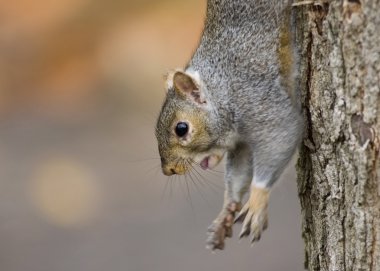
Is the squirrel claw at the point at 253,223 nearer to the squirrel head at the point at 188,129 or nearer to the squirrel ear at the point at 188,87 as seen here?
the squirrel head at the point at 188,129

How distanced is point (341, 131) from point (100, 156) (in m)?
3.80

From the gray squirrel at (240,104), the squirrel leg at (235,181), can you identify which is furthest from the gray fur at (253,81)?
the squirrel leg at (235,181)

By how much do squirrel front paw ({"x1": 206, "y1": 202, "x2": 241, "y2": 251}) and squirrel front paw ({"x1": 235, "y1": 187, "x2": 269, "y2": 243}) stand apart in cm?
10

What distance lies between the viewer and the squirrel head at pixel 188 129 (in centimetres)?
229

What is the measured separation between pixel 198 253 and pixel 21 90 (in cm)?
262

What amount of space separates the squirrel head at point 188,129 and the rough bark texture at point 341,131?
26 cm

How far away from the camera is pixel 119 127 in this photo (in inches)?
233

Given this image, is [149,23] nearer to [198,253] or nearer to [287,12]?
[198,253]

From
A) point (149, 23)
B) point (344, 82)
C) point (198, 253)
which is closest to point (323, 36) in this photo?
point (344, 82)

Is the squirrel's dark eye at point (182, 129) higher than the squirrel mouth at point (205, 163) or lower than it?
higher

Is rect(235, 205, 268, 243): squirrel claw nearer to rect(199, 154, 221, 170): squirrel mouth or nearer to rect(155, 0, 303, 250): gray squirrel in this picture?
rect(155, 0, 303, 250): gray squirrel

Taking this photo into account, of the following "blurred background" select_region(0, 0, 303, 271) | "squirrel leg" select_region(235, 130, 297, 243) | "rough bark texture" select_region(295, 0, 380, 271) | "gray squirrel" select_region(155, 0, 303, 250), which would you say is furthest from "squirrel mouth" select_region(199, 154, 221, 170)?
"blurred background" select_region(0, 0, 303, 271)

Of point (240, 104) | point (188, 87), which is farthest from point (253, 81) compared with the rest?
point (188, 87)

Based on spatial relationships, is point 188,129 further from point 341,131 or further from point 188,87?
point 341,131
